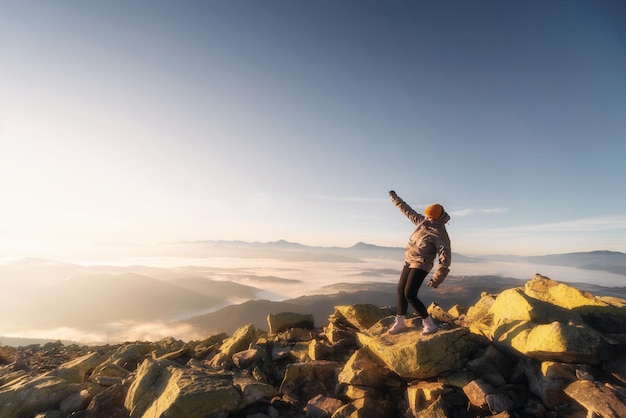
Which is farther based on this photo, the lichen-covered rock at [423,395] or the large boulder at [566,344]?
the lichen-covered rock at [423,395]

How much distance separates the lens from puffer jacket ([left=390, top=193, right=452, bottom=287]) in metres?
9.30

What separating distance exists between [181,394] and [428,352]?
6.60 meters

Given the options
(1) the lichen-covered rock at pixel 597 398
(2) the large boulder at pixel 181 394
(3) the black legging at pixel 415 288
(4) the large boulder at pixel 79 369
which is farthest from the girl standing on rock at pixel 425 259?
(4) the large boulder at pixel 79 369

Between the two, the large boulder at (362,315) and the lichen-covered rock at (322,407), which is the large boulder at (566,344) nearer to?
the lichen-covered rock at (322,407)

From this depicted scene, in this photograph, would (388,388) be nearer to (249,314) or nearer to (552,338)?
(552,338)

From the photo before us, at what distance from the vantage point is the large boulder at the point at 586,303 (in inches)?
353

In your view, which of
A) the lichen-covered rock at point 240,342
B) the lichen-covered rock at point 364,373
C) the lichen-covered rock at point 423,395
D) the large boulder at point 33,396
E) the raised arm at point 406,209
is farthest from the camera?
the lichen-covered rock at point 240,342

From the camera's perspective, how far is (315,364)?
9852mm

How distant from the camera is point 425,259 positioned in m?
9.71

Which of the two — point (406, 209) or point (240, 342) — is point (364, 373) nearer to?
point (406, 209)

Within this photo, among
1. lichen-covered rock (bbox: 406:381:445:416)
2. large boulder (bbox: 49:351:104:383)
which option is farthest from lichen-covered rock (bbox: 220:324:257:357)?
lichen-covered rock (bbox: 406:381:445:416)

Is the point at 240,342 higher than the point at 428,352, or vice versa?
the point at 428,352

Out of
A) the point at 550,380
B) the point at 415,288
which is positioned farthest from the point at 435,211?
the point at 550,380

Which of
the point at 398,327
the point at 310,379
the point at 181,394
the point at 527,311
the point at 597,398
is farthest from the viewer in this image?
the point at 398,327
